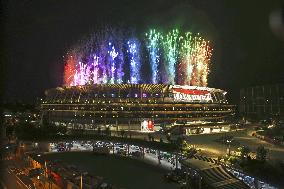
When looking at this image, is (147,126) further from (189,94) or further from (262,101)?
(262,101)

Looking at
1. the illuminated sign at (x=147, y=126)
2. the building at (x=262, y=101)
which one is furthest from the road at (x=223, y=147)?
the building at (x=262, y=101)

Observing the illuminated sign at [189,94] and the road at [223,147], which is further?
the illuminated sign at [189,94]

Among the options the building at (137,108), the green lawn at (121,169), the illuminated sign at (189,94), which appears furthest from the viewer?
the illuminated sign at (189,94)

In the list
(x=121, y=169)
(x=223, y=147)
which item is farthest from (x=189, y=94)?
(x=121, y=169)

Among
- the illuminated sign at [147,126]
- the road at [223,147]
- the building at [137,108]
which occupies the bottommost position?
the road at [223,147]

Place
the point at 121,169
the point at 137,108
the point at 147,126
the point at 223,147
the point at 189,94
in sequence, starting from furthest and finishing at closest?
the point at 189,94 → the point at 137,108 → the point at 147,126 → the point at 223,147 → the point at 121,169

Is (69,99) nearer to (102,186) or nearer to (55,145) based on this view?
(55,145)

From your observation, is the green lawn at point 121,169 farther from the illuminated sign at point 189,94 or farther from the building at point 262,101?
the building at point 262,101

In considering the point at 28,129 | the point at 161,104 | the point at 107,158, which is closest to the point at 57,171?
the point at 107,158
